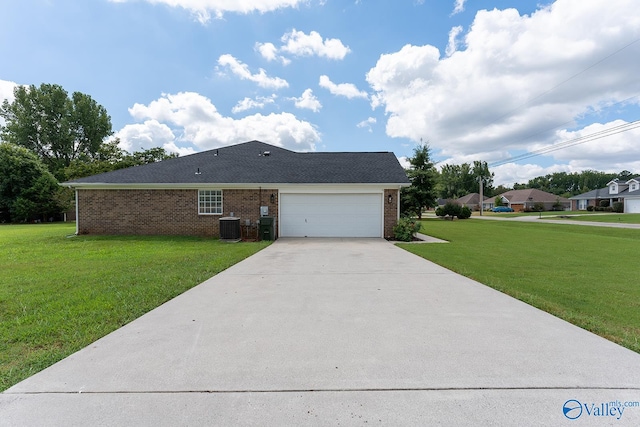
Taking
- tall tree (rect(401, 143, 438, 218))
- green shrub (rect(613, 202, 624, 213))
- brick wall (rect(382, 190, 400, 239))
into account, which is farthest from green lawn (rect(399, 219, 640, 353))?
green shrub (rect(613, 202, 624, 213))

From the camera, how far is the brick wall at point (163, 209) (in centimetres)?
1406

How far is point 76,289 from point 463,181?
8619 centimetres

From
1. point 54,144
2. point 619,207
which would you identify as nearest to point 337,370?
point 54,144

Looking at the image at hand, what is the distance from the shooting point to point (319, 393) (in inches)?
92.0

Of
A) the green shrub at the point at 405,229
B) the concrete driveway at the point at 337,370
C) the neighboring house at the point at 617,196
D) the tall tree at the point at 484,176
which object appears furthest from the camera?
the tall tree at the point at 484,176

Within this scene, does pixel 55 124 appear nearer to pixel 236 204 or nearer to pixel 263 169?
pixel 263 169

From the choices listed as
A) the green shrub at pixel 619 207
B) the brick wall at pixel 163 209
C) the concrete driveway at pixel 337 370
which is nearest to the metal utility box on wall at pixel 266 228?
the brick wall at pixel 163 209

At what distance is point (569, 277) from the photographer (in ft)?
20.9

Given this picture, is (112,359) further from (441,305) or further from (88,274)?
(88,274)

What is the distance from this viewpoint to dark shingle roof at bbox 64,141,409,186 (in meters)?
14.0

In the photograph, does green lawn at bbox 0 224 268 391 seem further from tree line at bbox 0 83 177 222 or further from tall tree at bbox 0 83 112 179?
tall tree at bbox 0 83 112 179

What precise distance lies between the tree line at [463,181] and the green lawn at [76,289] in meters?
22.0

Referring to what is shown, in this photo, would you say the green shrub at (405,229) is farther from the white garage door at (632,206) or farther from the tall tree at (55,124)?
the white garage door at (632,206)

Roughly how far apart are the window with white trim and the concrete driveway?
10124mm
